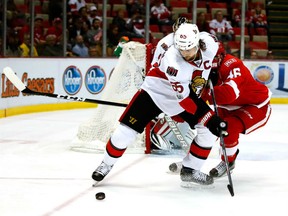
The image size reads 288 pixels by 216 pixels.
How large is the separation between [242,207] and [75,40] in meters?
6.47

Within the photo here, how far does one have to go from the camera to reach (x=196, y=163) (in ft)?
14.1

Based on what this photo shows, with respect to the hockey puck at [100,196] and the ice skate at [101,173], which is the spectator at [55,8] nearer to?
the ice skate at [101,173]

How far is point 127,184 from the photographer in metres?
4.38

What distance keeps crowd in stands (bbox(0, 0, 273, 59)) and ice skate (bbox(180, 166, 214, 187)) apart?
181 inches

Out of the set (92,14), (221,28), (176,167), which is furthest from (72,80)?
(176,167)

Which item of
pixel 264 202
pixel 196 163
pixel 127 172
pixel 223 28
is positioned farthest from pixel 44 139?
pixel 223 28

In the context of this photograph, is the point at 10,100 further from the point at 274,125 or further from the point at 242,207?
the point at 242,207

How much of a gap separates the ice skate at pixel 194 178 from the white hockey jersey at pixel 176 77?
0.37m

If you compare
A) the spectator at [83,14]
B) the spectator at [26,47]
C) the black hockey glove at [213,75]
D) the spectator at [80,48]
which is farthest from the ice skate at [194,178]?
the spectator at [83,14]

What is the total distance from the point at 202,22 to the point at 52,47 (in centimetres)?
262

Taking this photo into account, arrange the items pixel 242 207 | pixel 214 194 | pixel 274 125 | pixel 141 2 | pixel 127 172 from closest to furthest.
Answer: pixel 242 207, pixel 214 194, pixel 127 172, pixel 274 125, pixel 141 2

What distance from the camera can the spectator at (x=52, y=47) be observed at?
9.23m

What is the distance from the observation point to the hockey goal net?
575 cm

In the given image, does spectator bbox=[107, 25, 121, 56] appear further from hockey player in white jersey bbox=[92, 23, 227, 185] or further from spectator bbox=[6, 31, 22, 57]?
hockey player in white jersey bbox=[92, 23, 227, 185]
